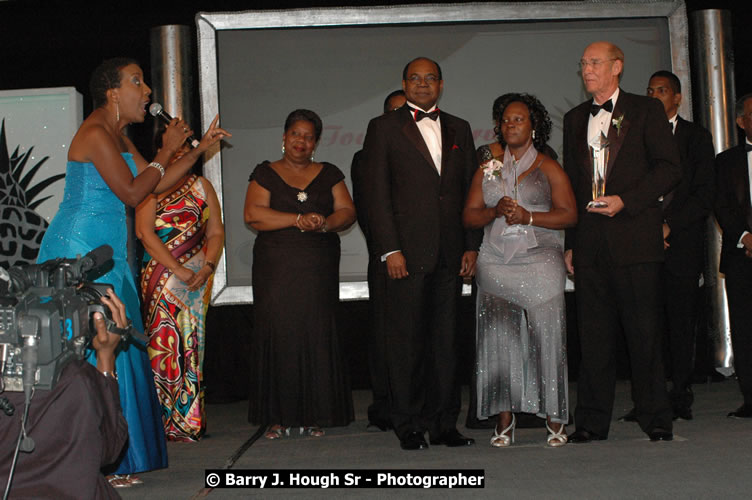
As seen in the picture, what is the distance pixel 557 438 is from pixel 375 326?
1378 mm

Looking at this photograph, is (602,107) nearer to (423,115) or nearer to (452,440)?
(423,115)

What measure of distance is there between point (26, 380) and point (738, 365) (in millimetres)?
4102

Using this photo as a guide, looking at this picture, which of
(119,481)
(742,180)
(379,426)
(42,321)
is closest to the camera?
(42,321)

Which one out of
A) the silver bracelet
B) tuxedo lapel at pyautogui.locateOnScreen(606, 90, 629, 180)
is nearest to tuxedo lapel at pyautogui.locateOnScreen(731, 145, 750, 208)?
tuxedo lapel at pyautogui.locateOnScreen(606, 90, 629, 180)

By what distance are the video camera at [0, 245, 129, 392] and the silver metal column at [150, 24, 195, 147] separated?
4.09 m

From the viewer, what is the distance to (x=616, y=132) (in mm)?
4289

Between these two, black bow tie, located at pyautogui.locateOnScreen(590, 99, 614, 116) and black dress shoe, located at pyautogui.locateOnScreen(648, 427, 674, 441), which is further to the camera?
black bow tie, located at pyautogui.locateOnScreen(590, 99, 614, 116)

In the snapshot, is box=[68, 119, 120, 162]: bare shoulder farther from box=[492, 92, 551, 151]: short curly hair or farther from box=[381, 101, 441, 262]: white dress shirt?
box=[492, 92, 551, 151]: short curly hair

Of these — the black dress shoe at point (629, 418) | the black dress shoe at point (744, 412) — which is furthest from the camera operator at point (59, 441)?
the black dress shoe at point (744, 412)

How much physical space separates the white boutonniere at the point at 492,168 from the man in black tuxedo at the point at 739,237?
62.6 inches

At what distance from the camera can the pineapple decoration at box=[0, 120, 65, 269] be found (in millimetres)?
6168

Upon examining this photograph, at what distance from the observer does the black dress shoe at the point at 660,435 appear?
4191mm

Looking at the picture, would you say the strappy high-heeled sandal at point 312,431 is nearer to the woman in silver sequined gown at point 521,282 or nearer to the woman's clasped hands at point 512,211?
the woman in silver sequined gown at point 521,282

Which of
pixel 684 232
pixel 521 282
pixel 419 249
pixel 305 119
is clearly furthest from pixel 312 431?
pixel 684 232
